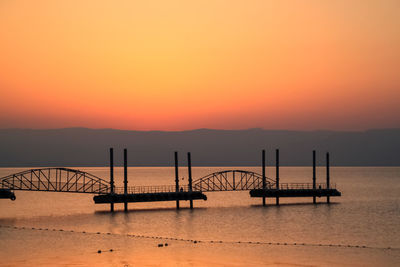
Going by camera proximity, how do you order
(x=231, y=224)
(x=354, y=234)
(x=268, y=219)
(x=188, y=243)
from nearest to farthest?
(x=188, y=243)
(x=354, y=234)
(x=231, y=224)
(x=268, y=219)

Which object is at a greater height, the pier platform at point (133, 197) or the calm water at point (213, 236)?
the pier platform at point (133, 197)

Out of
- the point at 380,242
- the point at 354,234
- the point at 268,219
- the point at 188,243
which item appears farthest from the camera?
the point at 268,219

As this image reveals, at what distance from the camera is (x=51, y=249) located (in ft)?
145

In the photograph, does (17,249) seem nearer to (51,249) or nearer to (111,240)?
(51,249)

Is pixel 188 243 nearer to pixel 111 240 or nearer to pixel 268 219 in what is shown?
pixel 111 240

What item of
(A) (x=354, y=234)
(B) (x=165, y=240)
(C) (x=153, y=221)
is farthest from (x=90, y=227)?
Result: (A) (x=354, y=234)

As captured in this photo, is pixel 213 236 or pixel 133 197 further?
pixel 133 197

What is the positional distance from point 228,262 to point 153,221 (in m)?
33.5

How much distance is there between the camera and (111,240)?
49938mm

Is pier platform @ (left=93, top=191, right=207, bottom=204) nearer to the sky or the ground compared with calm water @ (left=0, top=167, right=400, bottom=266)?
nearer to the sky

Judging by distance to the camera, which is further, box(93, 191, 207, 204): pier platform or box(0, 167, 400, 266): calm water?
box(93, 191, 207, 204): pier platform

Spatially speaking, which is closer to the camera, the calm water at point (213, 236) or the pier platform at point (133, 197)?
the calm water at point (213, 236)

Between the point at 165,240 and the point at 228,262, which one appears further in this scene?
the point at 165,240

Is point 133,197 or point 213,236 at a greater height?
point 133,197
